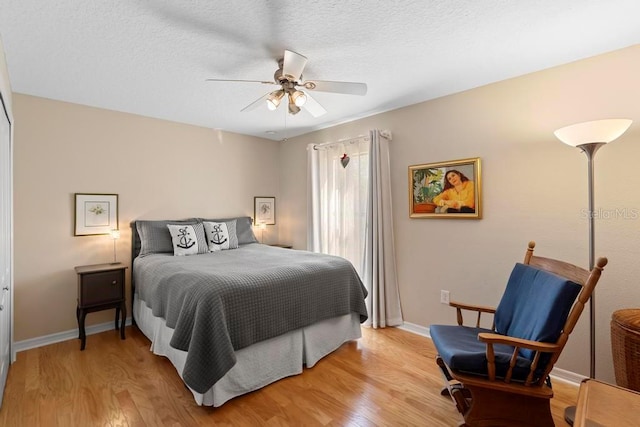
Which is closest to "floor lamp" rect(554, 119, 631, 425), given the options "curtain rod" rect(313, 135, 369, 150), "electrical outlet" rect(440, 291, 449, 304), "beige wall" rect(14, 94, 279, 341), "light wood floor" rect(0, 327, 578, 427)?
"light wood floor" rect(0, 327, 578, 427)

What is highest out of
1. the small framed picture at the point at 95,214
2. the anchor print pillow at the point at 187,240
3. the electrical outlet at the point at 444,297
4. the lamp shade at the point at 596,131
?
the lamp shade at the point at 596,131

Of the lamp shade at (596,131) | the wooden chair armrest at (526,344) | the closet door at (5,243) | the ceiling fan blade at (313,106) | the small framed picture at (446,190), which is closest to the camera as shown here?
the wooden chair armrest at (526,344)

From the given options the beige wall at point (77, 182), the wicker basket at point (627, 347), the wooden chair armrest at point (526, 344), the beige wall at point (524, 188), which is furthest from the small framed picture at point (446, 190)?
the beige wall at point (77, 182)

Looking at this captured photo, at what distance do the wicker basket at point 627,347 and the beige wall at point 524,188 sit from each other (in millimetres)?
374

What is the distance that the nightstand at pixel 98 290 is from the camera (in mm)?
2861

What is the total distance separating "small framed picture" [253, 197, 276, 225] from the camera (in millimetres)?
4730

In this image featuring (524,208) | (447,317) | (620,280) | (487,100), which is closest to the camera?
(620,280)

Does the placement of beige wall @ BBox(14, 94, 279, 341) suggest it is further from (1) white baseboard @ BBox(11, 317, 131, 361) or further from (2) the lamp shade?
(2) the lamp shade

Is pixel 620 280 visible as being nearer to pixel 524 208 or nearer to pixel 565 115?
pixel 524 208

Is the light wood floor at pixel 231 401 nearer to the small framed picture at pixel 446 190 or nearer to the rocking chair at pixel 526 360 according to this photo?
the rocking chair at pixel 526 360

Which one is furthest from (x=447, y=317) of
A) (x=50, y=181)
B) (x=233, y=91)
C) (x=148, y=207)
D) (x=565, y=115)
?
(x=50, y=181)

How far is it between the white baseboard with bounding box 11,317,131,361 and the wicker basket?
14.6 ft

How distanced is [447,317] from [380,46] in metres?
2.55

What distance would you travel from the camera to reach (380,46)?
83.2 inches
